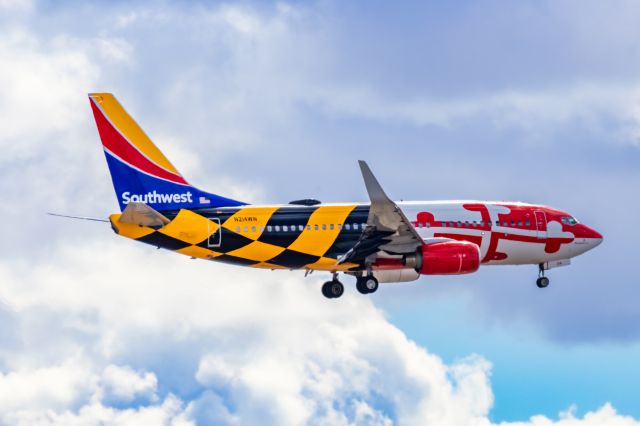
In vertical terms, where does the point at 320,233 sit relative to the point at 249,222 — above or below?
above

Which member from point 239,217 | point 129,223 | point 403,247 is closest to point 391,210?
point 403,247

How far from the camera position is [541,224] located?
8225 centimetres

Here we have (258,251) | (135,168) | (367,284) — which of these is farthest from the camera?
(367,284)

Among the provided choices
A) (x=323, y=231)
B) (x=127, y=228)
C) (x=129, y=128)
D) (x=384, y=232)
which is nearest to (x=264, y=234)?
(x=323, y=231)

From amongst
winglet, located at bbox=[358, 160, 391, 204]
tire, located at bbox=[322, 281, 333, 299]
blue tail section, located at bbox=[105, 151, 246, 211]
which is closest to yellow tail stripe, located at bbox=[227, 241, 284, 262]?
blue tail section, located at bbox=[105, 151, 246, 211]

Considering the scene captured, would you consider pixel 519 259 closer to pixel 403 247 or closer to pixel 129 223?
pixel 403 247

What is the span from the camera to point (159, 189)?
249ft

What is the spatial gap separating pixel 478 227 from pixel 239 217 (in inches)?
A: 545

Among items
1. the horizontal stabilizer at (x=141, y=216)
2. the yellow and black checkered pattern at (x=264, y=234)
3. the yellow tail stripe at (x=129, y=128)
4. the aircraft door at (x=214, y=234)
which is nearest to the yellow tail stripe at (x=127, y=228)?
the yellow and black checkered pattern at (x=264, y=234)

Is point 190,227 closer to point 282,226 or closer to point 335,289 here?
point 282,226

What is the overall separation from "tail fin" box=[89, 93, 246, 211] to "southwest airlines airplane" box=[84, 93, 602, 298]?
0.18ft

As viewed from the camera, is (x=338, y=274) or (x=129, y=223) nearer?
(x=129, y=223)

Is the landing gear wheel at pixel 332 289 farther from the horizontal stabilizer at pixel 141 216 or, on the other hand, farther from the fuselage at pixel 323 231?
the horizontal stabilizer at pixel 141 216

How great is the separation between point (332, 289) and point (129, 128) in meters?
14.8
